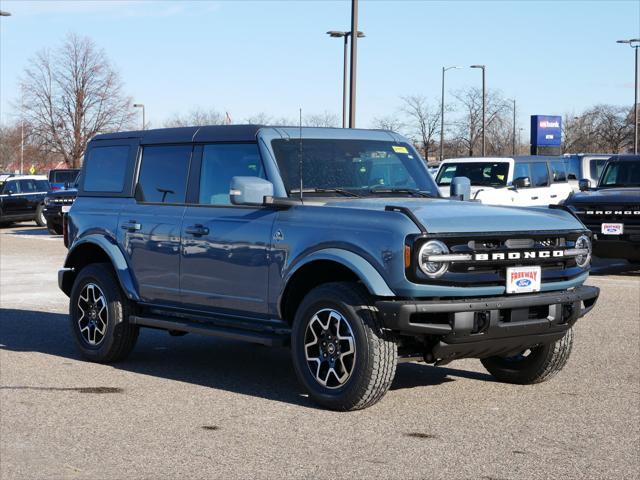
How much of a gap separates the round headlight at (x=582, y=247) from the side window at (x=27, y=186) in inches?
1178

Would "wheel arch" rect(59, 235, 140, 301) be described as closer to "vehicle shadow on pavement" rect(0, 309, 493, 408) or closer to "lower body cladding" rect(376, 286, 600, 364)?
"vehicle shadow on pavement" rect(0, 309, 493, 408)

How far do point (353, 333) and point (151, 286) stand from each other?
2.30 m

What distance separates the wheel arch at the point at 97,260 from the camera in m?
8.91

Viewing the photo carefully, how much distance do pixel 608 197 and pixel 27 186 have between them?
76.8 feet

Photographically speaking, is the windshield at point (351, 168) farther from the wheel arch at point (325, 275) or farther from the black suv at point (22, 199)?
the black suv at point (22, 199)

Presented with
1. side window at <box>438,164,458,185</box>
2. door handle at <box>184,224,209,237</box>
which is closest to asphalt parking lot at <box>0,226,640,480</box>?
door handle at <box>184,224,209,237</box>

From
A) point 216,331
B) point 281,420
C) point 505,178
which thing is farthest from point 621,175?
point 281,420

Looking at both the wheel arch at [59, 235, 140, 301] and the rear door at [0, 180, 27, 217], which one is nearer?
the wheel arch at [59, 235, 140, 301]

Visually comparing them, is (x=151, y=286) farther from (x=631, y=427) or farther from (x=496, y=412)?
(x=631, y=427)

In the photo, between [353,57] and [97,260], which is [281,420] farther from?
[353,57]

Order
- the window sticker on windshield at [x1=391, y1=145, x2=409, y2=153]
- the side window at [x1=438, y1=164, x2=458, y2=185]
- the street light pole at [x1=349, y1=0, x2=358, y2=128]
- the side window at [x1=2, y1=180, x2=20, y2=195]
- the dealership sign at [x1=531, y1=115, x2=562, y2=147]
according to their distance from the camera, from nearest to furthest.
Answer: the window sticker on windshield at [x1=391, y1=145, x2=409, y2=153] < the side window at [x1=438, y1=164, x2=458, y2=185] < the street light pole at [x1=349, y1=0, x2=358, y2=128] < the side window at [x1=2, y1=180, x2=20, y2=195] < the dealership sign at [x1=531, y1=115, x2=562, y2=147]

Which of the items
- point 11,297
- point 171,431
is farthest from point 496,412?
point 11,297

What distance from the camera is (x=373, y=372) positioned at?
22.7 feet

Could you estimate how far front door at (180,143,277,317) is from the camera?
777cm
